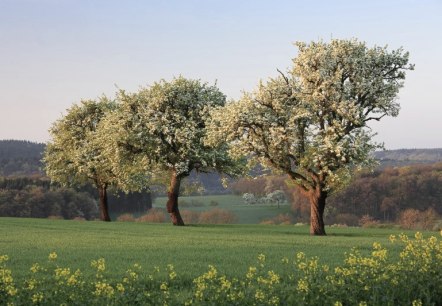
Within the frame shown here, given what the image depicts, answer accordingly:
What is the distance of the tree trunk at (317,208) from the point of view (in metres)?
45.3

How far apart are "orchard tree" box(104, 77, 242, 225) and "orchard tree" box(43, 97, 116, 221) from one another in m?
11.2

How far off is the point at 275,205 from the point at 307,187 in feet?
339

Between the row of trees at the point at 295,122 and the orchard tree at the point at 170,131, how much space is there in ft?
0.35

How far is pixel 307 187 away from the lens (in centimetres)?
4559

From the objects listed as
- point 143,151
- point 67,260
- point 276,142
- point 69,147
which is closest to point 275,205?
point 69,147

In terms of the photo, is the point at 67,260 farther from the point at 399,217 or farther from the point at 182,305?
the point at 399,217

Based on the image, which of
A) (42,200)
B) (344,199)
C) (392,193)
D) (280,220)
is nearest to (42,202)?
(42,200)

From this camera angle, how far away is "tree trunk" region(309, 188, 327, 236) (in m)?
45.3

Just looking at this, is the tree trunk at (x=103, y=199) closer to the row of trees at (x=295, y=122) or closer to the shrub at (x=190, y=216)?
the row of trees at (x=295, y=122)

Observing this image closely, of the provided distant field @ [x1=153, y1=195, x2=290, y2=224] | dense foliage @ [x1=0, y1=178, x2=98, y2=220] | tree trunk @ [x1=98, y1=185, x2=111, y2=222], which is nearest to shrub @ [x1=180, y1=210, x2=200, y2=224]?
distant field @ [x1=153, y1=195, x2=290, y2=224]

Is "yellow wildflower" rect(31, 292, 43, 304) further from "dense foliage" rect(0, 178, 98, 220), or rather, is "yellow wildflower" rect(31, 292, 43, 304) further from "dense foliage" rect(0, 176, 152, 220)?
"dense foliage" rect(0, 178, 98, 220)

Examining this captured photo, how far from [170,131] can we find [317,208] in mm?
16866

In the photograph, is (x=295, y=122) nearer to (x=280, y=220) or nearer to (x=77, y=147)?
(x=77, y=147)

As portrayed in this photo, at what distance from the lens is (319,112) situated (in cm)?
4291
